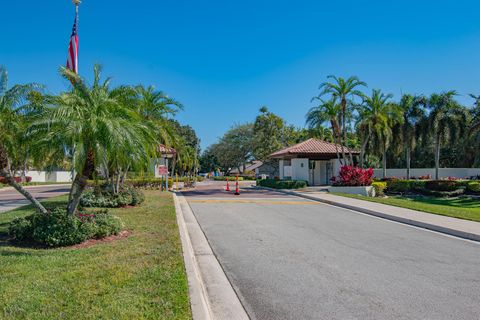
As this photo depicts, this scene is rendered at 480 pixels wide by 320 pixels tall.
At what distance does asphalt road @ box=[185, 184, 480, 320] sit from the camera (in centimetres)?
466

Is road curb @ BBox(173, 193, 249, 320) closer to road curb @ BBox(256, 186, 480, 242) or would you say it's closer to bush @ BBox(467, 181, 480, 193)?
road curb @ BBox(256, 186, 480, 242)

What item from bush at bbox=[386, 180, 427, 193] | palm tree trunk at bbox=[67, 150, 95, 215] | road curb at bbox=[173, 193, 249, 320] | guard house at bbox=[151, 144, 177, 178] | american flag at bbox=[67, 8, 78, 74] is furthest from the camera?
bush at bbox=[386, 180, 427, 193]

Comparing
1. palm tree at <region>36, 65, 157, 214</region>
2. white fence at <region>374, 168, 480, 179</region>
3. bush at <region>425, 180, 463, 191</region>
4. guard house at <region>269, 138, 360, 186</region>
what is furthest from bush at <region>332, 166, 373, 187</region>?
white fence at <region>374, 168, 480, 179</region>

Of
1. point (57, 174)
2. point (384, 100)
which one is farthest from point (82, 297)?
point (57, 174)

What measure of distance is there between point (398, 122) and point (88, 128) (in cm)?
3487

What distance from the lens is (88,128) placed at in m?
7.25

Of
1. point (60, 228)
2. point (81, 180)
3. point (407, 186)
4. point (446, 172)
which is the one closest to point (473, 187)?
point (407, 186)

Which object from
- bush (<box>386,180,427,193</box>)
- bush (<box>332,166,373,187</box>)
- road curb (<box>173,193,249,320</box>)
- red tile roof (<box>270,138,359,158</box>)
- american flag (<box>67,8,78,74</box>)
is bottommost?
road curb (<box>173,193,249,320</box>)

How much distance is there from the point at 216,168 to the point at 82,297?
8757 centimetres

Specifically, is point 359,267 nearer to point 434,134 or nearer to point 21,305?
point 21,305

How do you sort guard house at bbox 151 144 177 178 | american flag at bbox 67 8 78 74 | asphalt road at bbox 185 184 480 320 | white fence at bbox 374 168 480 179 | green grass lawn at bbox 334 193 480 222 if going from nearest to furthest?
asphalt road at bbox 185 184 480 320
american flag at bbox 67 8 78 74
green grass lawn at bbox 334 193 480 222
guard house at bbox 151 144 177 178
white fence at bbox 374 168 480 179

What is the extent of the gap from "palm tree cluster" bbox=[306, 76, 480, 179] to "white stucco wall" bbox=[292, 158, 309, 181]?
3.29 m

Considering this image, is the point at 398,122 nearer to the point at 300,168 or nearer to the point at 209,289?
the point at 300,168

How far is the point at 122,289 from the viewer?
4.82m
